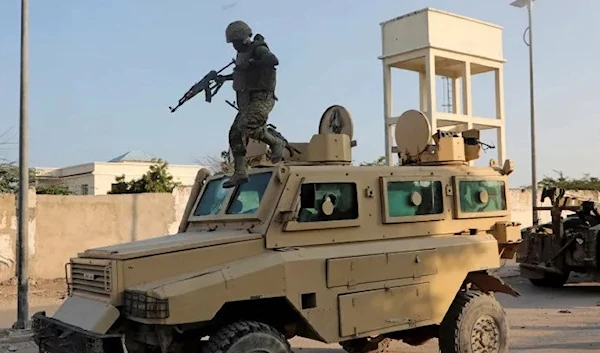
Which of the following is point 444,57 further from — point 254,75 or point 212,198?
point 254,75

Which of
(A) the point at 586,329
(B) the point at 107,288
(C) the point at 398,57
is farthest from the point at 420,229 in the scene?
(C) the point at 398,57

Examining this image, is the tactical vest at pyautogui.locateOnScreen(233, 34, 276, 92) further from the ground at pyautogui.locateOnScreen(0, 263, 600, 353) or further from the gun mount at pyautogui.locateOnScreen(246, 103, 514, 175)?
the ground at pyautogui.locateOnScreen(0, 263, 600, 353)

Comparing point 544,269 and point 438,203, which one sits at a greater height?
point 438,203

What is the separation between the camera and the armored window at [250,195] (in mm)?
6574

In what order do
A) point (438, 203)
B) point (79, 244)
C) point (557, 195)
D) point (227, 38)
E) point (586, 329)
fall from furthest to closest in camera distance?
point (79, 244) → point (557, 195) → point (586, 329) → point (438, 203) → point (227, 38)

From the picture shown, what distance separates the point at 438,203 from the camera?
7312 millimetres

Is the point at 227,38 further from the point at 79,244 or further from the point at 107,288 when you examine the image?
the point at 79,244

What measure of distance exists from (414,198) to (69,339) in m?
3.41

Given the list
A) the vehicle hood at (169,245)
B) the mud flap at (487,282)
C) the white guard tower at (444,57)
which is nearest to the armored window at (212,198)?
the vehicle hood at (169,245)

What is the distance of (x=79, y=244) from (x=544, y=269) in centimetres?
909

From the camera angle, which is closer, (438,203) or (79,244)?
(438,203)

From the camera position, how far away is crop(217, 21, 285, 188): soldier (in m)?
6.65

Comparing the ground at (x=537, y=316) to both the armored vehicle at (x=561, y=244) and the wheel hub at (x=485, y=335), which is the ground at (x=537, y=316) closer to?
the armored vehicle at (x=561, y=244)

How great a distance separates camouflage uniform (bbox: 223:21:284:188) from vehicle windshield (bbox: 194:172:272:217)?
14 centimetres
